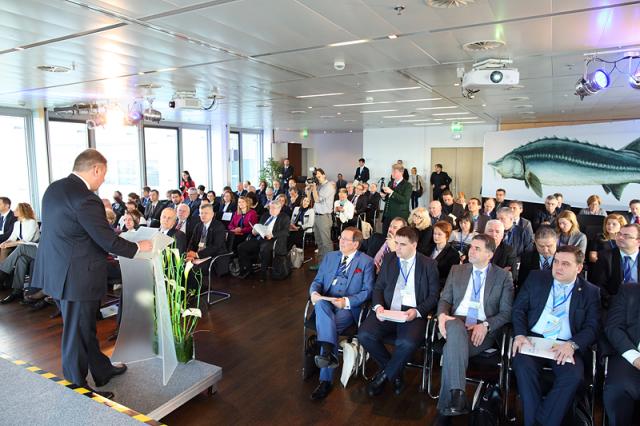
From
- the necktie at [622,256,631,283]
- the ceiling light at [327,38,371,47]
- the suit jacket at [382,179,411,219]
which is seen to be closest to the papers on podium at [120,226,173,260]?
the ceiling light at [327,38,371,47]

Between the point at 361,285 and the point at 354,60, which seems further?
the point at 354,60

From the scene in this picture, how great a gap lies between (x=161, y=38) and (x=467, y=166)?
14.0 meters

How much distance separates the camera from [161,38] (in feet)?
14.2

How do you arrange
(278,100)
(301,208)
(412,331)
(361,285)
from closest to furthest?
(412,331) < (361,285) < (301,208) < (278,100)

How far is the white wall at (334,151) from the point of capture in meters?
20.7

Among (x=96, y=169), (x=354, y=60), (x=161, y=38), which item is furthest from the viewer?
(x=354, y=60)

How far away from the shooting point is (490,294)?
333cm

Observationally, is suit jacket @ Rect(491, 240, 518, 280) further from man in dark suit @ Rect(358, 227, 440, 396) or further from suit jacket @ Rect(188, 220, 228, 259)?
suit jacket @ Rect(188, 220, 228, 259)

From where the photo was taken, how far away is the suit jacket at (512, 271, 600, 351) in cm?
295

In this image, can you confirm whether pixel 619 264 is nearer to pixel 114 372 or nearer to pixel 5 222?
pixel 114 372

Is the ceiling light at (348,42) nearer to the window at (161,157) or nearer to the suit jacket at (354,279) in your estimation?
the suit jacket at (354,279)

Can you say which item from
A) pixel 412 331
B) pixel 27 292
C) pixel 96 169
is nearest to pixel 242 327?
pixel 412 331

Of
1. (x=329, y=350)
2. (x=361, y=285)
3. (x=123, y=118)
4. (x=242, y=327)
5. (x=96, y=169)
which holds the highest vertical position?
(x=123, y=118)

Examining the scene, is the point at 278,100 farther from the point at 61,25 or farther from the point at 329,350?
the point at 329,350
